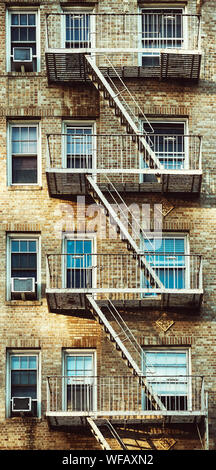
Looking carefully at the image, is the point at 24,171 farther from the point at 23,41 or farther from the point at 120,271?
the point at 120,271

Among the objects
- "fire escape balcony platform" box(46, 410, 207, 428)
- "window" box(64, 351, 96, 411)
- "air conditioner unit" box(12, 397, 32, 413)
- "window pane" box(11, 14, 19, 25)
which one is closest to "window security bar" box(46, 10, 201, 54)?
"window pane" box(11, 14, 19, 25)

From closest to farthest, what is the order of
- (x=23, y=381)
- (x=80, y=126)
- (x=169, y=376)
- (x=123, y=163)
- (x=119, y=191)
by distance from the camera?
1. (x=169, y=376)
2. (x=23, y=381)
3. (x=119, y=191)
4. (x=123, y=163)
5. (x=80, y=126)

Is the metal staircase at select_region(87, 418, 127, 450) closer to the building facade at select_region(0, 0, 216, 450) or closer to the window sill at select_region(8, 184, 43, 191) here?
the building facade at select_region(0, 0, 216, 450)

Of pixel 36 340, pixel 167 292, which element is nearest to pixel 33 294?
pixel 36 340

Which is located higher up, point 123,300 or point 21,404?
point 123,300

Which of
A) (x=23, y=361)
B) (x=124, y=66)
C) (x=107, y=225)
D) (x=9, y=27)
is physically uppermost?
(x=9, y=27)

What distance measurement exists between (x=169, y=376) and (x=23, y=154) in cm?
713

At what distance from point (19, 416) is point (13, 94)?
8637 mm

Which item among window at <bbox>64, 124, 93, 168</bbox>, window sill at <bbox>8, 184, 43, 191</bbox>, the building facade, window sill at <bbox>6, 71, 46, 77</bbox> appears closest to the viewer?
the building facade

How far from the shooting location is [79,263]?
38.0m

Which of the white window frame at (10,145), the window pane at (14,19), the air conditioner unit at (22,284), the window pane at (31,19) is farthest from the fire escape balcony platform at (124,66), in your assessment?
the air conditioner unit at (22,284)

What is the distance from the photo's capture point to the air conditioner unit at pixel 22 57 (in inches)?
1539

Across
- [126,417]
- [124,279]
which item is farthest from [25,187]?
[126,417]

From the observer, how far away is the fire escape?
36719 millimetres
